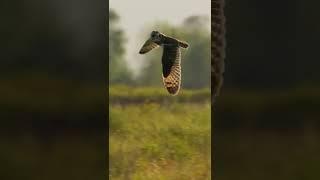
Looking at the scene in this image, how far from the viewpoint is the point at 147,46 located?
3072 mm

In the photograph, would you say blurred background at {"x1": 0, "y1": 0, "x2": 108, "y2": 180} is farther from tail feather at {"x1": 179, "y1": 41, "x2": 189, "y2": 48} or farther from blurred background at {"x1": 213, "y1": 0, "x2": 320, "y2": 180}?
blurred background at {"x1": 213, "y1": 0, "x2": 320, "y2": 180}

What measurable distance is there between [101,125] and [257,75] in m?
0.90

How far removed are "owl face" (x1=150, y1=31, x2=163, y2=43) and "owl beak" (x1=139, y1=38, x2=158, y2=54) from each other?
0.02m

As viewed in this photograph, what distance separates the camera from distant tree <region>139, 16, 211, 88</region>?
3064 millimetres

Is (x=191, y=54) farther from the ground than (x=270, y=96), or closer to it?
farther from the ground

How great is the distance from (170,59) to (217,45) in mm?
270

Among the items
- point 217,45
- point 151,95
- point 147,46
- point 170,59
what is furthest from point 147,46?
point 217,45

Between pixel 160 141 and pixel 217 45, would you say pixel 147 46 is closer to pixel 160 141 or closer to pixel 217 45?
pixel 217 45

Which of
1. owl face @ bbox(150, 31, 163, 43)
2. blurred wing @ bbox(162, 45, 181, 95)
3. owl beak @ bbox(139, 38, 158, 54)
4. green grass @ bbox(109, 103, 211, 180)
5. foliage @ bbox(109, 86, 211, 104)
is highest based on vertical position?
owl face @ bbox(150, 31, 163, 43)

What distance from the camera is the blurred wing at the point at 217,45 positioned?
305cm

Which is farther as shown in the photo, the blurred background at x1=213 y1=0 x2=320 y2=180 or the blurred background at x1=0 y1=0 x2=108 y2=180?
the blurred background at x1=213 y1=0 x2=320 y2=180

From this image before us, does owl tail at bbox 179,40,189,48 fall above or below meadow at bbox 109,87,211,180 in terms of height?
above

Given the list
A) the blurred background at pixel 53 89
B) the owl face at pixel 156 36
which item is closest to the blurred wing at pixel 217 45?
the owl face at pixel 156 36

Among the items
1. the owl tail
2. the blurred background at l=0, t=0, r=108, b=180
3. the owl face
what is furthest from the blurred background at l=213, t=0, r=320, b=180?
the blurred background at l=0, t=0, r=108, b=180
